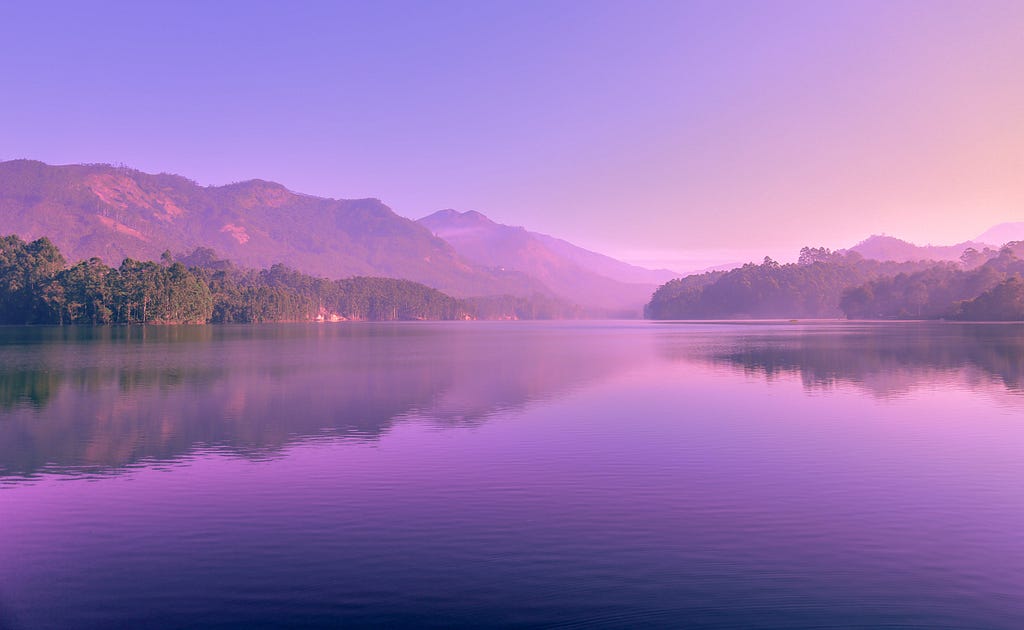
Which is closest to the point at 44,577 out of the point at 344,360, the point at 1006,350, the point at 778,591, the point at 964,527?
the point at 778,591

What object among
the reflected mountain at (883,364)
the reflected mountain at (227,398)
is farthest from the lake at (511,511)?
the reflected mountain at (883,364)

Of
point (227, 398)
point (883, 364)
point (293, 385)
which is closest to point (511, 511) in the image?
point (227, 398)

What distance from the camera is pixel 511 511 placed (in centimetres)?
1894

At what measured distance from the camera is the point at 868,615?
12578 mm

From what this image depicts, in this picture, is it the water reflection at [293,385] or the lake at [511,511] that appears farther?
the water reflection at [293,385]

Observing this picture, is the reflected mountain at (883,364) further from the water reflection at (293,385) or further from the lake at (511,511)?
the lake at (511,511)

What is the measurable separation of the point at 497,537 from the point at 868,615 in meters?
8.05

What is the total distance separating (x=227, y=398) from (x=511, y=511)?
98.1 ft

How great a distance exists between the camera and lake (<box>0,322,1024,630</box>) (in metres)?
13.0

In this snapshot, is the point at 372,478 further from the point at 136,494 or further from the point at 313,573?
the point at 313,573

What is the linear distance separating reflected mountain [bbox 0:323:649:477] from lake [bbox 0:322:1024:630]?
1.08 ft

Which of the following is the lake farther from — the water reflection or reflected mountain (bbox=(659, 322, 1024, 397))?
reflected mountain (bbox=(659, 322, 1024, 397))

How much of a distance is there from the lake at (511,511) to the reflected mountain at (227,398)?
33cm

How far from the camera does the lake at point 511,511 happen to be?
42.5 ft
